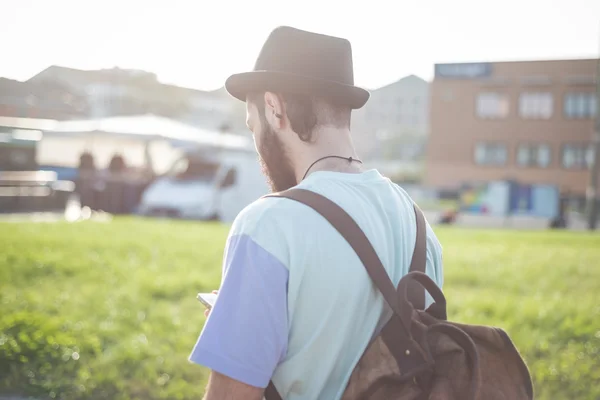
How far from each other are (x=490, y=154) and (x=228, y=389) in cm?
4979

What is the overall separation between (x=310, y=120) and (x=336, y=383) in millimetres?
659

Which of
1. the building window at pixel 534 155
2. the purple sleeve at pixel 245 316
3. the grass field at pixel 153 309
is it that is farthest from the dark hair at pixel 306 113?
the building window at pixel 534 155

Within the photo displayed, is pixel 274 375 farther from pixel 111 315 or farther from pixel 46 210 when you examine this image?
pixel 46 210

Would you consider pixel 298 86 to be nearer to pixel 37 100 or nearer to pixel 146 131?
pixel 37 100

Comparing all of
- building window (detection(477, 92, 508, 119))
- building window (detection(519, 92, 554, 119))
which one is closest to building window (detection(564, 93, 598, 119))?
building window (detection(519, 92, 554, 119))

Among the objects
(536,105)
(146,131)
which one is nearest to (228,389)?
(146,131)

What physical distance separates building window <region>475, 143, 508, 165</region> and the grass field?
38925 mm

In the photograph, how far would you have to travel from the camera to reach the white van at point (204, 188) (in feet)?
61.8

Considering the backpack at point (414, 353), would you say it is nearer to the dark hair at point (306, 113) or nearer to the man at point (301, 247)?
the man at point (301, 247)

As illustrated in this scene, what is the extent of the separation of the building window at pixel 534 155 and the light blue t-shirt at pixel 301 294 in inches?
1935

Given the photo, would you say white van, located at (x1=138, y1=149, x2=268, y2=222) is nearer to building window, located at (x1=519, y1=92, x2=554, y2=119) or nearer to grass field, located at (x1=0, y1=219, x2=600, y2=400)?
grass field, located at (x1=0, y1=219, x2=600, y2=400)

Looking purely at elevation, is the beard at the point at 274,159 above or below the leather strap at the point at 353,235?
above

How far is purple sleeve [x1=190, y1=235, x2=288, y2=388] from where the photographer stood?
154cm

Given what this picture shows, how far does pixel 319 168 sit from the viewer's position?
179cm
